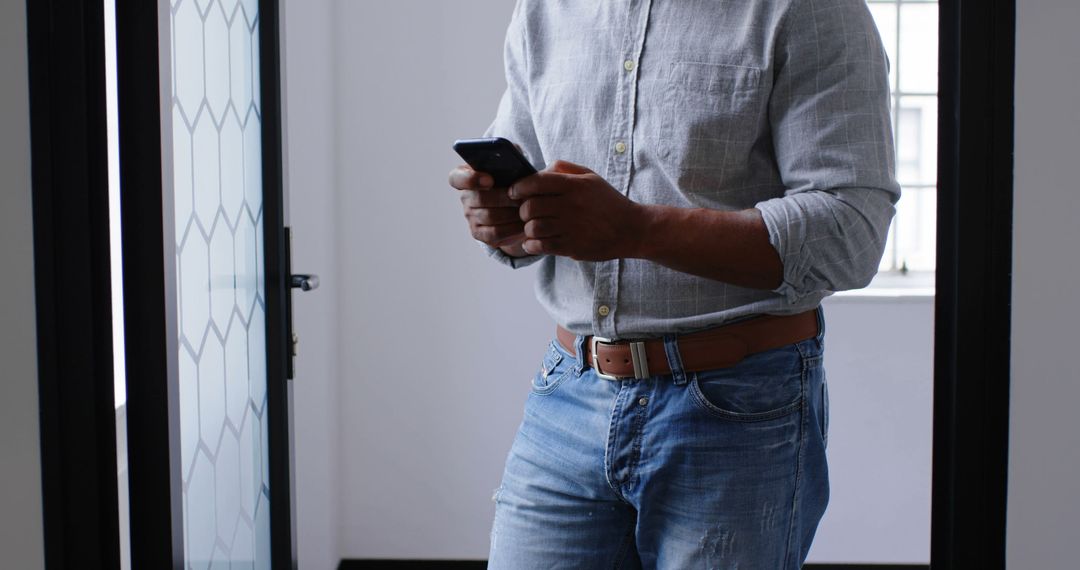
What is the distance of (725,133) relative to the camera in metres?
1.08

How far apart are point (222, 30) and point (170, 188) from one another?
0.47 m

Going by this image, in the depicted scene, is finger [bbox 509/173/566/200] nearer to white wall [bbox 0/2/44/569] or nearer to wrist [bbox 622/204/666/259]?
wrist [bbox 622/204/666/259]

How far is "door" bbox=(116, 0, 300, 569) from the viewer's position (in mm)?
1196

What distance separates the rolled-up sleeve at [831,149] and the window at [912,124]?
2.20 meters

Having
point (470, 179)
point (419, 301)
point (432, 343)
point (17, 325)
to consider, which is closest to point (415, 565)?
point (432, 343)

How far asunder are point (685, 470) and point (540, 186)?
354mm

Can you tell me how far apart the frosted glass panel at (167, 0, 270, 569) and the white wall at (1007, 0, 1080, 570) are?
104 centimetres

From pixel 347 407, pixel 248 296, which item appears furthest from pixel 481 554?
pixel 248 296

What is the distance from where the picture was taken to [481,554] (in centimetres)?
299

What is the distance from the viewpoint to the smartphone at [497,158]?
954mm

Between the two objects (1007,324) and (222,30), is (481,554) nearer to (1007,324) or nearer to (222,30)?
(222,30)

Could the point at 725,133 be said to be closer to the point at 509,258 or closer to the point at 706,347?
the point at 706,347

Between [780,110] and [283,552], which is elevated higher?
[780,110]

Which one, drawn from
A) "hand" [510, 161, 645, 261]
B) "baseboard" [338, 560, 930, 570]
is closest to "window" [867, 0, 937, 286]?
"baseboard" [338, 560, 930, 570]
